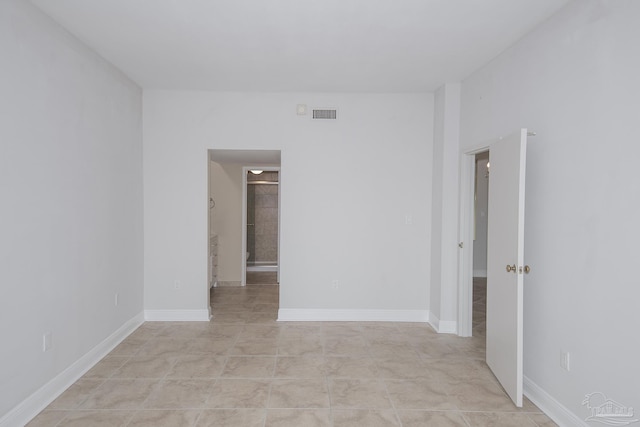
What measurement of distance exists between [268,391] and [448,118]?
10.5 feet

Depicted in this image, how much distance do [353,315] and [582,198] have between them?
2875 millimetres

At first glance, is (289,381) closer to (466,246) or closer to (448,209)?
(466,246)

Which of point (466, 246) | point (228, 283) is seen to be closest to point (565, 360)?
point (466, 246)

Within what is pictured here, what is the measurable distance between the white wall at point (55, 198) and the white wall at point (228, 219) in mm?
2446

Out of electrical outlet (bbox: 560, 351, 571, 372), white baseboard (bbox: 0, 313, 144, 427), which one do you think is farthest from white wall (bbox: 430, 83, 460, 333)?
white baseboard (bbox: 0, 313, 144, 427)

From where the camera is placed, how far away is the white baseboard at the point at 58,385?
231 cm

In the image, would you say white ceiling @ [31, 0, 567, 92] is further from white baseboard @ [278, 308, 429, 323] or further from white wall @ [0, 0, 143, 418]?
white baseboard @ [278, 308, 429, 323]

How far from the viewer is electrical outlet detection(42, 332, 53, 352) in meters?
2.59

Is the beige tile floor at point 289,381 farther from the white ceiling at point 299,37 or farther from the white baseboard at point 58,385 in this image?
the white ceiling at point 299,37

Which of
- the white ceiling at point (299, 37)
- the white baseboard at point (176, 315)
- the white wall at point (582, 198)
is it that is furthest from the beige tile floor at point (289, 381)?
the white ceiling at point (299, 37)

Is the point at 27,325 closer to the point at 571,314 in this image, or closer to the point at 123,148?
the point at 123,148

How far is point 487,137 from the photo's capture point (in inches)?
136

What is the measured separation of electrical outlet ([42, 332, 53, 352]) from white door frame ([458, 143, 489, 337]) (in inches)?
143

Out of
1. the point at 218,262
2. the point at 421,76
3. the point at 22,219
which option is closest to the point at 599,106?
the point at 421,76
